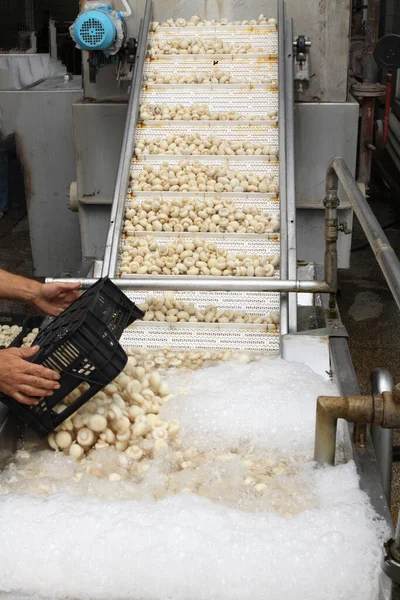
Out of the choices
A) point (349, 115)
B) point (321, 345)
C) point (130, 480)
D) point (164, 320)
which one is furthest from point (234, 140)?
point (130, 480)

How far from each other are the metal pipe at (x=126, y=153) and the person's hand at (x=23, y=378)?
124 centimetres

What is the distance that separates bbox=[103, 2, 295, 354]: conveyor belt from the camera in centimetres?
293

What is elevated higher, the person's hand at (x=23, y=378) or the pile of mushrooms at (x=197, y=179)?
the pile of mushrooms at (x=197, y=179)

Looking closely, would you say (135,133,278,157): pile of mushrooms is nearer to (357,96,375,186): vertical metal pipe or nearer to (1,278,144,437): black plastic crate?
(357,96,375,186): vertical metal pipe

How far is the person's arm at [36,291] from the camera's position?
2441 millimetres

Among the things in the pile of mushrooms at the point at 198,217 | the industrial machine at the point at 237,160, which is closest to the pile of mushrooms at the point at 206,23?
the industrial machine at the point at 237,160

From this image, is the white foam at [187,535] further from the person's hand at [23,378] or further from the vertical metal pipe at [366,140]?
the vertical metal pipe at [366,140]

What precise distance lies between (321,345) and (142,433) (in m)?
0.75

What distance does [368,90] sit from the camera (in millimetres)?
5066

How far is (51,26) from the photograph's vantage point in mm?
7266

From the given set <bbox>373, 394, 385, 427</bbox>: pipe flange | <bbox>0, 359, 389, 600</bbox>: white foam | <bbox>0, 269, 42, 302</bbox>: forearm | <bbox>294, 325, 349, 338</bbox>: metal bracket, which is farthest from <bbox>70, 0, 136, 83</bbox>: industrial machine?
<bbox>373, 394, 385, 427</bbox>: pipe flange

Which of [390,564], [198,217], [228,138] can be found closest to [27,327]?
[198,217]

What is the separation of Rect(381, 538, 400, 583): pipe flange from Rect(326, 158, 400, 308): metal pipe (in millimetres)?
428

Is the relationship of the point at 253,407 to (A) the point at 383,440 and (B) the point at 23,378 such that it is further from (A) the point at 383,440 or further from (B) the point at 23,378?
(B) the point at 23,378
